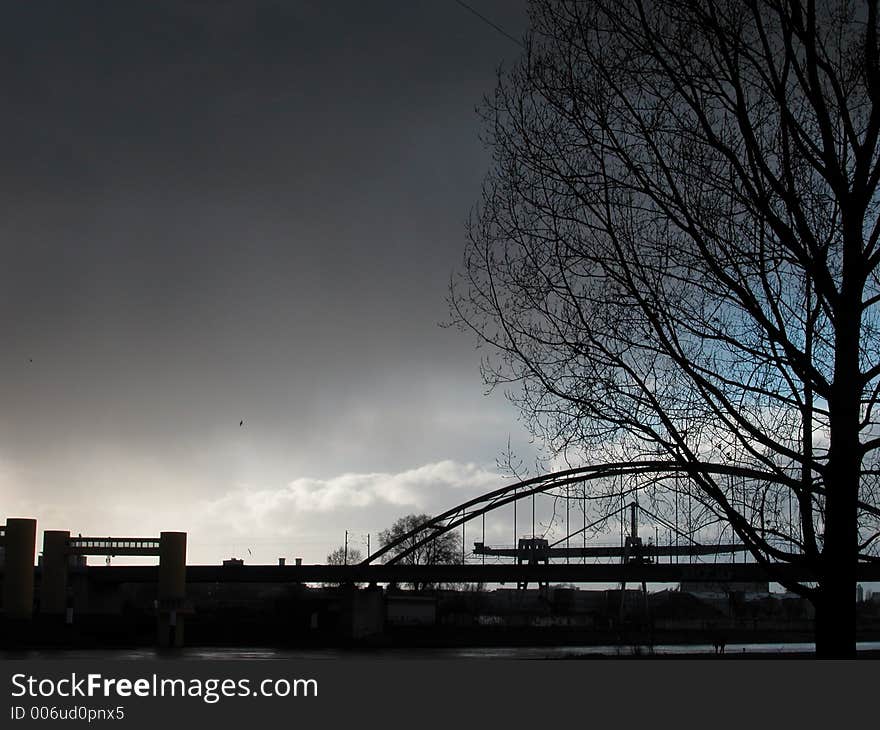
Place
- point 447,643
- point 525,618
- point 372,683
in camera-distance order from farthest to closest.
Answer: point 525,618 < point 447,643 < point 372,683

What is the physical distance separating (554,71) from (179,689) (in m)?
7.01

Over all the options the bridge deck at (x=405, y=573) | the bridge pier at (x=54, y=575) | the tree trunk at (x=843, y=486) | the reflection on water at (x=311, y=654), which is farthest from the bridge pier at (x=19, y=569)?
the tree trunk at (x=843, y=486)

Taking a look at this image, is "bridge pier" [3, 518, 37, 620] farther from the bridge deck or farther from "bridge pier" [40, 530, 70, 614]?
the bridge deck

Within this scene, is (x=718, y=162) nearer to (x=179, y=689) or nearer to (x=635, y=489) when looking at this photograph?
(x=635, y=489)

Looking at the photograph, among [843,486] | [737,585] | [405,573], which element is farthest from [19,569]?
[843,486]

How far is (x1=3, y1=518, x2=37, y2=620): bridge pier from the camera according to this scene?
57.1m

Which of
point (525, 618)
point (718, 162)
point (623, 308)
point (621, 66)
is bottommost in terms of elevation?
point (525, 618)

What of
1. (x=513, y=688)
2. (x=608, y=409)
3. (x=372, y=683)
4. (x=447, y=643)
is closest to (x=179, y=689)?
(x=372, y=683)

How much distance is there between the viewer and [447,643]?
66000 mm

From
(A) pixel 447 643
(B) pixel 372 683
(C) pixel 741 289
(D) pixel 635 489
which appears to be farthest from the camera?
(A) pixel 447 643

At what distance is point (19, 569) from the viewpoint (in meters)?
57.3

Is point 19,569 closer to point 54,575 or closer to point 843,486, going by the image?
point 54,575

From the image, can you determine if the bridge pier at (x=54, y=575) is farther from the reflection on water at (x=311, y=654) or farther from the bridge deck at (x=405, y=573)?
the reflection on water at (x=311, y=654)

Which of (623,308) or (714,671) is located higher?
(623,308)
